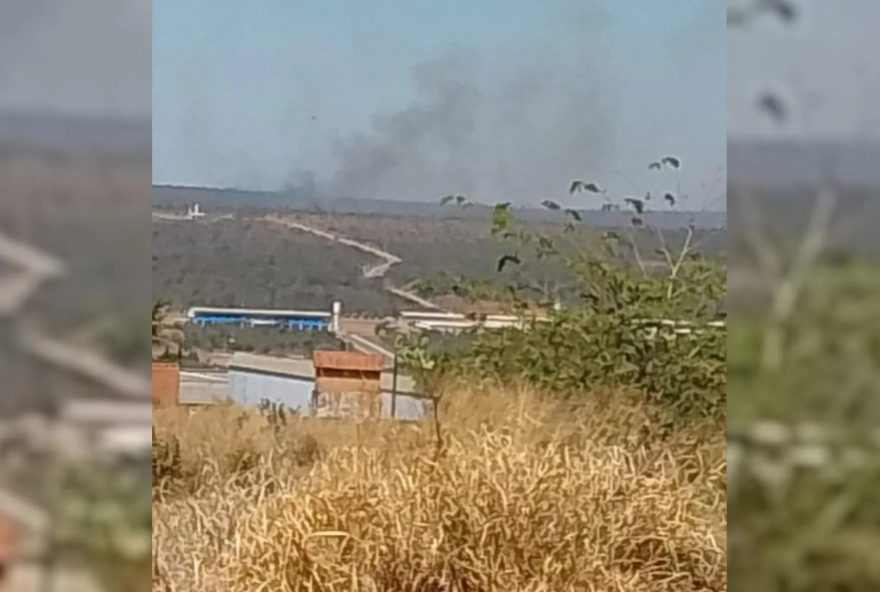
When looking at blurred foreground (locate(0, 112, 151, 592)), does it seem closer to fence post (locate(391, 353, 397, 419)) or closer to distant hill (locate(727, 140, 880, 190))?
distant hill (locate(727, 140, 880, 190))

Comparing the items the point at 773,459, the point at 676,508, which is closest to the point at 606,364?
the point at 676,508

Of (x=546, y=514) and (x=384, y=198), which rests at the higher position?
(x=384, y=198)

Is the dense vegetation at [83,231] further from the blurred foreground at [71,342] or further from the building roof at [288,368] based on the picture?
the building roof at [288,368]

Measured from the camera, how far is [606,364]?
217 centimetres

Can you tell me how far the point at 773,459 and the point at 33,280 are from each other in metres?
0.69

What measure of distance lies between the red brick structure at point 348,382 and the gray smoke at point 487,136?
34 centimetres

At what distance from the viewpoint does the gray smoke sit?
1831 mm

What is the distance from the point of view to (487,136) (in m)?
1.90

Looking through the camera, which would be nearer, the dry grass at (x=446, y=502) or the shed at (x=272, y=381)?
the dry grass at (x=446, y=502)

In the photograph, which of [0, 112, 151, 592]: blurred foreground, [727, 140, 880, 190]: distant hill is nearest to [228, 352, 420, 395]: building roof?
[0, 112, 151, 592]: blurred foreground

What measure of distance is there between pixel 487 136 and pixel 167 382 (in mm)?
696


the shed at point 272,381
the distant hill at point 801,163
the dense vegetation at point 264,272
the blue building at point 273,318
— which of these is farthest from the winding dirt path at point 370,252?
the distant hill at point 801,163

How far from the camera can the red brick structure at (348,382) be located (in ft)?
6.81

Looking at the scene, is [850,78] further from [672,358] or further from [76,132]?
[672,358]
